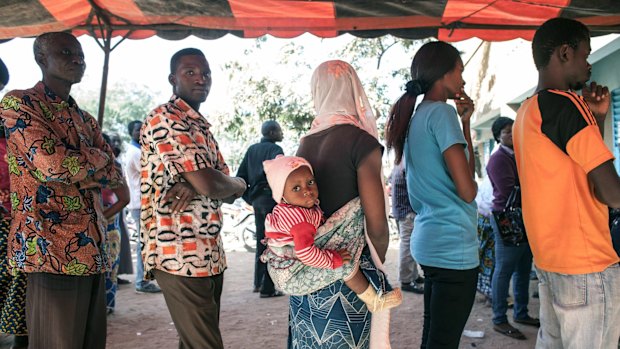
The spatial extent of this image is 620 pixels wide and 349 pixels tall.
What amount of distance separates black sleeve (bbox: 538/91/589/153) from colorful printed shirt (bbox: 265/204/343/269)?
99cm

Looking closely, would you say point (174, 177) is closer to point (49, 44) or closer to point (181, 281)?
point (181, 281)

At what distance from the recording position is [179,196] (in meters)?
2.30

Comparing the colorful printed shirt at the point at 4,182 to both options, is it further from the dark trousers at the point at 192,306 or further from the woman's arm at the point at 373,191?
the woman's arm at the point at 373,191

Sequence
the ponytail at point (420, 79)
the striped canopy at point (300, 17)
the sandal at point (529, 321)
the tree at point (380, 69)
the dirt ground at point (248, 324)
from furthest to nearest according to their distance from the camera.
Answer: the tree at point (380, 69)
the sandal at point (529, 321)
the dirt ground at point (248, 324)
the striped canopy at point (300, 17)
the ponytail at point (420, 79)

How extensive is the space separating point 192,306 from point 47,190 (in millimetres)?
879

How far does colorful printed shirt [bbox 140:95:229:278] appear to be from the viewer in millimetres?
2311

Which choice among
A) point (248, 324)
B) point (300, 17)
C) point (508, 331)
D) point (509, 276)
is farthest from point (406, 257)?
point (300, 17)

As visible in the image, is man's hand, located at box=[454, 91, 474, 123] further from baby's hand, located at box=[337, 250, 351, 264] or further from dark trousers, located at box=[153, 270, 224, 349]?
dark trousers, located at box=[153, 270, 224, 349]

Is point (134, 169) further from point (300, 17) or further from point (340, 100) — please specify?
point (340, 100)

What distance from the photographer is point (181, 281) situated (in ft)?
7.62

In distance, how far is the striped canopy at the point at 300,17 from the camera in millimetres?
4191

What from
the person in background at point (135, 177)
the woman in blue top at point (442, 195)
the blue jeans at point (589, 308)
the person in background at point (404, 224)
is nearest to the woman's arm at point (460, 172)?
the woman in blue top at point (442, 195)

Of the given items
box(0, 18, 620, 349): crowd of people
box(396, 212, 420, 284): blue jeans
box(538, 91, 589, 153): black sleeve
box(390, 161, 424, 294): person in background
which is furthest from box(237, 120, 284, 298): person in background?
box(538, 91, 589, 153): black sleeve

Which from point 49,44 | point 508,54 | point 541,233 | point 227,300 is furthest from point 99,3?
point 508,54
